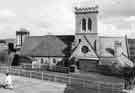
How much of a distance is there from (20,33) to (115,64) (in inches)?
1240

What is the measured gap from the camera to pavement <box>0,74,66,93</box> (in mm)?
13484

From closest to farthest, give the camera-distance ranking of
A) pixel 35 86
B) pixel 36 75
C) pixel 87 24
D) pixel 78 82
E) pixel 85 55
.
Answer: pixel 78 82 → pixel 35 86 → pixel 36 75 → pixel 85 55 → pixel 87 24

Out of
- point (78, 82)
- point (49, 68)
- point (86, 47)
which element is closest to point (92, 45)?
point (86, 47)

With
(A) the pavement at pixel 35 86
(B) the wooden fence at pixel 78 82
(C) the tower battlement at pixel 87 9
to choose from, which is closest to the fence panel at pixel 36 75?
(B) the wooden fence at pixel 78 82

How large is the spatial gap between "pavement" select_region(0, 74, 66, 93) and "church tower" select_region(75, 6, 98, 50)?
1834cm

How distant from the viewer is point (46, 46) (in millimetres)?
38000

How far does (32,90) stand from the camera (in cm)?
1366

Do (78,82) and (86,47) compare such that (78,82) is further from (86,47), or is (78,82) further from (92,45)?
(92,45)

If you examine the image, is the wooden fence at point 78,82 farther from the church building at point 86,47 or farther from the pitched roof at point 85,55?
the church building at point 86,47

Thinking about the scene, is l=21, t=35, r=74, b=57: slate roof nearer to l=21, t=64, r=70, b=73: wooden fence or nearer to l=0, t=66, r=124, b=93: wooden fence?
l=21, t=64, r=70, b=73: wooden fence

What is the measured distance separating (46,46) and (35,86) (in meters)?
23.6

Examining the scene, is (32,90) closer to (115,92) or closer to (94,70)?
(115,92)

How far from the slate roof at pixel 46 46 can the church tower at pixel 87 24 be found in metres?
4.03

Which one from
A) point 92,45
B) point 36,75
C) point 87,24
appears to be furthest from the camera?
point 87,24
